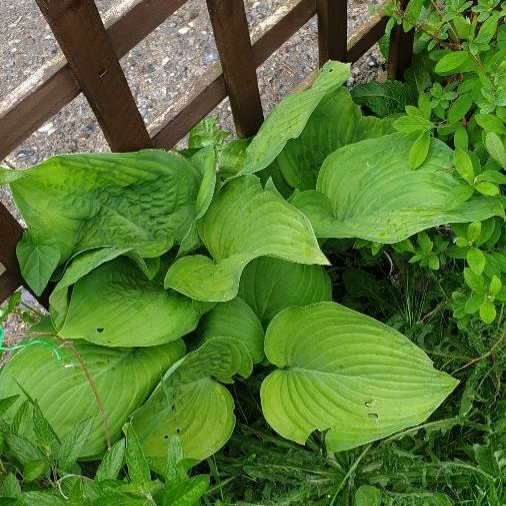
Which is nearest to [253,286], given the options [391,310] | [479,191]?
[391,310]

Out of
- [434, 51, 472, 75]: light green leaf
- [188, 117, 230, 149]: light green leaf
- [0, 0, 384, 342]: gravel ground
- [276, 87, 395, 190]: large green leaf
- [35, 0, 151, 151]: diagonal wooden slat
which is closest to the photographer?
[35, 0, 151, 151]: diagonal wooden slat

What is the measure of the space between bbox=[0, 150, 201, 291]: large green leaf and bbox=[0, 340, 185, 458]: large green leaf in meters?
0.18

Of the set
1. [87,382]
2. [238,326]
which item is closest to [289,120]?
[238,326]

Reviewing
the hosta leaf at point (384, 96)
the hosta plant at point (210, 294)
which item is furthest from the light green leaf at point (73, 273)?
the hosta leaf at point (384, 96)

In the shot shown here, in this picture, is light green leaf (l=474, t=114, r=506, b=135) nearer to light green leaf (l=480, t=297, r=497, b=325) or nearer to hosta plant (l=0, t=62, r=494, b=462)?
hosta plant (l=0, t=62, r=494, b=462)

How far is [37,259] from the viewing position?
153 centimetres

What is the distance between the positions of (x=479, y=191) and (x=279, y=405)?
609 millimetres

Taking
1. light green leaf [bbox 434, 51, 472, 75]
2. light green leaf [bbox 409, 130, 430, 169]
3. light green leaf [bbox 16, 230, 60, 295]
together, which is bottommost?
light green leaf [bbox 409, 130, 430, 169]

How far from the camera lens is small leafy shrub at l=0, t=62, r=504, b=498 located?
143cm

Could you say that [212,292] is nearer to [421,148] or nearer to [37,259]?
[37,259]

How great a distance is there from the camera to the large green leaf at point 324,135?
1744 mm

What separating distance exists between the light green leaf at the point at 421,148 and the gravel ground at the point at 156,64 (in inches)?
39.9

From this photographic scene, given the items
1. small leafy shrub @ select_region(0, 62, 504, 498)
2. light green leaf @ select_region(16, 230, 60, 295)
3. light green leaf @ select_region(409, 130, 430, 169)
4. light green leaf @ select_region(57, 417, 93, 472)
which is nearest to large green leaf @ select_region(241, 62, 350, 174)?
small leafy shrub @ select_region(0, 62, 504, 498)

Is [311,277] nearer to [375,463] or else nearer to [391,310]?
[391,310]
